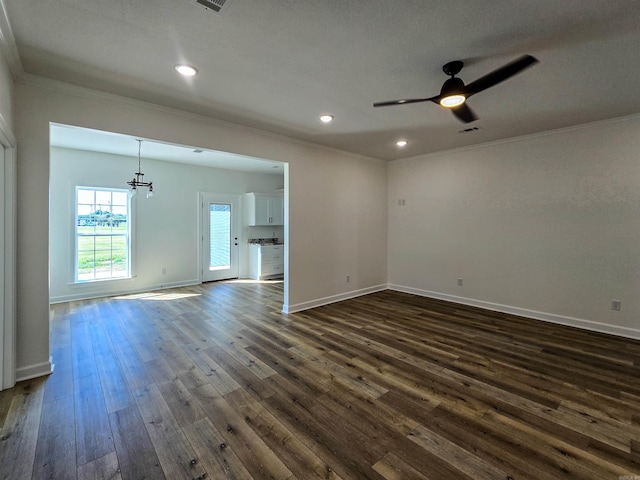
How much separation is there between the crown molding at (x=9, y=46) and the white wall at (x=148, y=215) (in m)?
3.38

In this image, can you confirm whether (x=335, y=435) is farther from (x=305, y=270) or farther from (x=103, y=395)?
(x=305, y=270)

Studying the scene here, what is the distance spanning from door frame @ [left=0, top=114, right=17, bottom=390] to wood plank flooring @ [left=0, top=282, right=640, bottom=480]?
0.23 meters

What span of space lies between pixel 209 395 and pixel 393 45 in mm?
3051

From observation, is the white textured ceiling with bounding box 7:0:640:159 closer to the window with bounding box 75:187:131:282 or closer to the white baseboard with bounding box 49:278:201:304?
the window with bounding box 75:187:131:282

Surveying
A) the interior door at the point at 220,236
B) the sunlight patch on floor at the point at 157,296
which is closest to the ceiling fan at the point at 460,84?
the sunlight patch on floor at the point at 157,296

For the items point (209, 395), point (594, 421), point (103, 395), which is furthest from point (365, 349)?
point (103, 395)

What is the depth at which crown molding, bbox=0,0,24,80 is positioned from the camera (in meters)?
1.84

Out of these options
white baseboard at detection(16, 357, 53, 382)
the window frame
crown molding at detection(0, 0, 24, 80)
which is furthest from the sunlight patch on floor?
crown molding at detection(0, 0, 24, 80)

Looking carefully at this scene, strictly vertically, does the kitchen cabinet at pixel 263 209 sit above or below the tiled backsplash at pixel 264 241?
above

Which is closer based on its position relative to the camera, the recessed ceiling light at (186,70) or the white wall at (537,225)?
the recessed ceiling light at (186,70)

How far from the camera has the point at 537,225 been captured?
429cm

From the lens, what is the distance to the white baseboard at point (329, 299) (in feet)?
15.0

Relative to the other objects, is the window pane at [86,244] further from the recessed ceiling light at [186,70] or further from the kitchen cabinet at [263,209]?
the recessed ceiling light at [186,70]

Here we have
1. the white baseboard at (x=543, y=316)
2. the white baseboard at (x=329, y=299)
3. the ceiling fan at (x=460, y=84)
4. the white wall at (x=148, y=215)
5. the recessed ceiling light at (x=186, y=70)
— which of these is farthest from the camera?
the white wall at (x=148, y=215)
